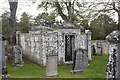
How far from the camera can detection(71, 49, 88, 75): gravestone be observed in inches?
411

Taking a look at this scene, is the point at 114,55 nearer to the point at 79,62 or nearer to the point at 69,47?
the point at 79,62

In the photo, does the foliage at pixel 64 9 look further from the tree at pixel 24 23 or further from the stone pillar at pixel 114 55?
the stone pillar at pixel 114 55

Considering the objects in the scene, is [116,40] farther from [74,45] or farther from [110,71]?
[74,45]

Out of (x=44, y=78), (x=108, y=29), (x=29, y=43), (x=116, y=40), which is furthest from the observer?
(x=108, y=29)

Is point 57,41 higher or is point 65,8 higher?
point 65,8

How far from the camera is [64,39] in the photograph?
13562mm

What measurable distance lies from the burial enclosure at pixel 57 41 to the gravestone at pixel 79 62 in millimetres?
2183

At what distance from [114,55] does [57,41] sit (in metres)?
8.76

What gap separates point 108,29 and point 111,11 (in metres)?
22.2

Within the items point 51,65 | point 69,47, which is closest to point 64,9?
point 69,47

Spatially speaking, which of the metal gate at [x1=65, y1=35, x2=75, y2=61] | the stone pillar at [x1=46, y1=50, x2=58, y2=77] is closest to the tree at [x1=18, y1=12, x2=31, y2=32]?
the metal gate at [x1=65, y1=35, x2=75, y2=61]

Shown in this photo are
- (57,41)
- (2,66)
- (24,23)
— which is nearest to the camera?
(2,66)

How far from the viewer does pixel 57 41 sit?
1332 centimetres

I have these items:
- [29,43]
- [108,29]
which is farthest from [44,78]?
[108,29]
